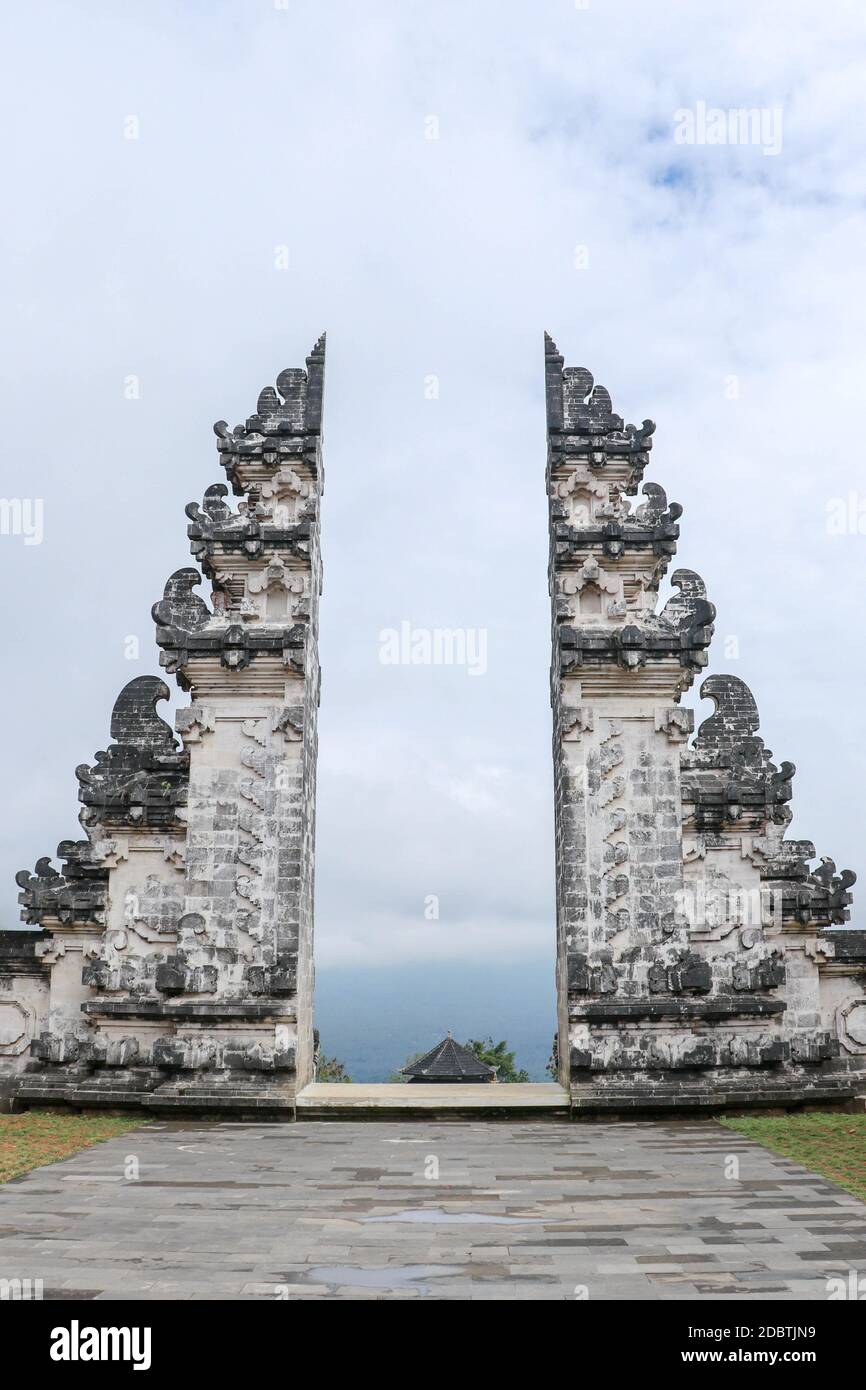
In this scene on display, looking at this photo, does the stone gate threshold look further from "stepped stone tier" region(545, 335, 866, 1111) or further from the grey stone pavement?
the grey stone pavement

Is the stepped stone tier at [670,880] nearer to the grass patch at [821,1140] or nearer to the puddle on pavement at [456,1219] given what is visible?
the grass patch at [821,1140]

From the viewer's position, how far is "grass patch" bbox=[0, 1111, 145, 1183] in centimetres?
1081

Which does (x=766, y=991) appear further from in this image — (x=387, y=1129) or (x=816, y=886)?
(x=387, y=1129)

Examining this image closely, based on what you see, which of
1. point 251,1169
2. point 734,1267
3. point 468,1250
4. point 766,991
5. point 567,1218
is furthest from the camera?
point 766,991

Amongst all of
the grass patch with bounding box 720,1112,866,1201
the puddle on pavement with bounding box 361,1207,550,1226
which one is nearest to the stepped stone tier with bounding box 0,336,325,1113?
the grass patch with bounding box 720,1112,866,1201

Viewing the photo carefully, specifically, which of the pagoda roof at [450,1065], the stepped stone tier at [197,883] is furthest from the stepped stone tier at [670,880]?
the pagoda roof at [450,1065]

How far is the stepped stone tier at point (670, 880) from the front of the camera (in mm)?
14734

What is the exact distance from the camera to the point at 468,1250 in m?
7.16

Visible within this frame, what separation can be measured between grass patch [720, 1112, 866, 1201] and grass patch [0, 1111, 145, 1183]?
23.6 feet

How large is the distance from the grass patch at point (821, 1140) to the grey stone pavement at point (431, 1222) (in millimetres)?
309

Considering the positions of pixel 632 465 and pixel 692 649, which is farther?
pixel 632 465

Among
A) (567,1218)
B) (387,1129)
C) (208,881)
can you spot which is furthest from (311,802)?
(567,1218)

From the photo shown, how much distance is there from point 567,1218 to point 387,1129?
5.90 metres
